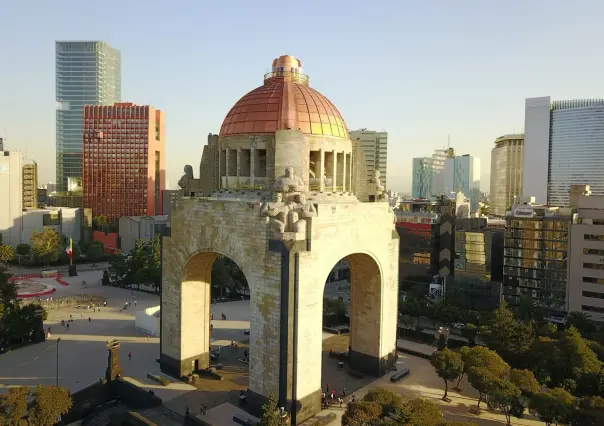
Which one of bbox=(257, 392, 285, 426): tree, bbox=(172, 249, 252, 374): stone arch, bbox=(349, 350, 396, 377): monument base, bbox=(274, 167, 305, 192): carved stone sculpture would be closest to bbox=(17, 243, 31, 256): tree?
bbox=(172, 249, 252, 374): stone arch

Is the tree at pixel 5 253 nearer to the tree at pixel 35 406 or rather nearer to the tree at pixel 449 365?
the tree at pixel 35 406

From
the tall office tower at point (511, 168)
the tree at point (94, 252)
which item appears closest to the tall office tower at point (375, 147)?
the tall office tower at point (511, 168)

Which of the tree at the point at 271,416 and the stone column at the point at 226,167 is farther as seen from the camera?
the stone column at the point at 226,167

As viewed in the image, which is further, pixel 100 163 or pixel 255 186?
pixel 100 163

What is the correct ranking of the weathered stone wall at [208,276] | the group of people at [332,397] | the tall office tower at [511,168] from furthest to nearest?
the tall office tower at [511,168], the group of people at [332,397], the weathered stone wall at [208,276]

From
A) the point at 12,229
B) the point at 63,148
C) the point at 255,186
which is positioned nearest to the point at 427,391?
the point at 255,186

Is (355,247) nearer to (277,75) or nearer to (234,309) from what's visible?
(277,75)

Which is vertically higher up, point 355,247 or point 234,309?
point 355,247
